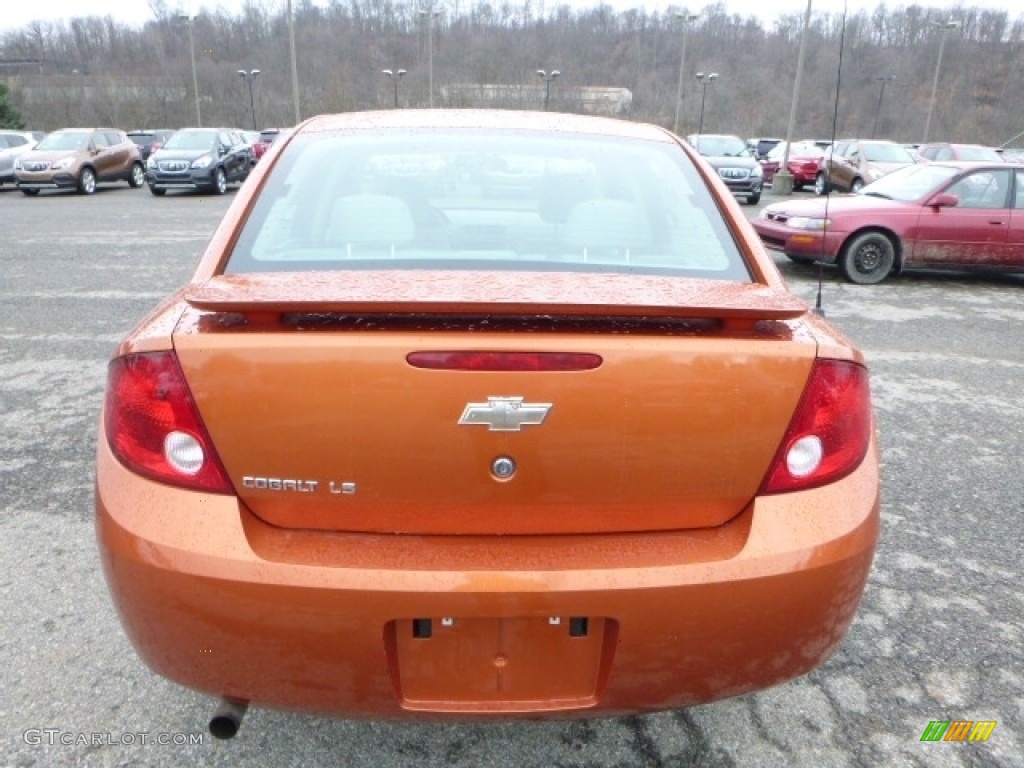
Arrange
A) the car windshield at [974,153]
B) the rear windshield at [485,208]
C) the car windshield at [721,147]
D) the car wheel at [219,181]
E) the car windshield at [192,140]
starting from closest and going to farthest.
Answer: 1. the rear windshield at [485,208]
2. the car windshield at [721,147]
3. the car wheel at [219,181]
4. the car windshield at [974,153]
5. the car windshield at [192,140]

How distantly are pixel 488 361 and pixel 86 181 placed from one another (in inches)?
828

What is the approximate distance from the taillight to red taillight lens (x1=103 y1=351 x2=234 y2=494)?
1.13m

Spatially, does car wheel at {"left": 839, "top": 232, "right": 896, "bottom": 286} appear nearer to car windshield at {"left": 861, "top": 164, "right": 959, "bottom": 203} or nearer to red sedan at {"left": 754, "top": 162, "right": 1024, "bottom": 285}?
red sedan at {"left": 754, "top": 162, "right": 1024, "bottom": 285}

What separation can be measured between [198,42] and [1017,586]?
8710 centimetres

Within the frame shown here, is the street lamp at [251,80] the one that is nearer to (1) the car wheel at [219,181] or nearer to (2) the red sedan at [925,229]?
(1) the car wheel at [219,181]

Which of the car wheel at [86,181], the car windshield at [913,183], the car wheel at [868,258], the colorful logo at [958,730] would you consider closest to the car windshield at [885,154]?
the car windshield at [913,183]

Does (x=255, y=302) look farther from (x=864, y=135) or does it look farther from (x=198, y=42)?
(x=198, y=42)

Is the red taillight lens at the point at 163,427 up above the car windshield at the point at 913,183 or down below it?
above

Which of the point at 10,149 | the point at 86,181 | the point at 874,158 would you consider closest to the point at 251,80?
the point at 10,149

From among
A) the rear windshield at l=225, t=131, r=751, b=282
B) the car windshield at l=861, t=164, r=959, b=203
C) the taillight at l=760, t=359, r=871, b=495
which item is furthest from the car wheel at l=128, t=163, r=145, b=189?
the taillight at l=760, t=359, r=871, b=495

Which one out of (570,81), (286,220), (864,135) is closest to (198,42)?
(570,81)

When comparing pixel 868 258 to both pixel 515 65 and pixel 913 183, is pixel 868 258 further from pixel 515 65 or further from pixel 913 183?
pixel 515 65

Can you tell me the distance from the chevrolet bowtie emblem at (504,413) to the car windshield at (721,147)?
19.1 metres

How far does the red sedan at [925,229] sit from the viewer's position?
29.1 ft
